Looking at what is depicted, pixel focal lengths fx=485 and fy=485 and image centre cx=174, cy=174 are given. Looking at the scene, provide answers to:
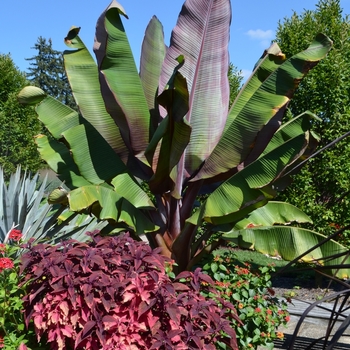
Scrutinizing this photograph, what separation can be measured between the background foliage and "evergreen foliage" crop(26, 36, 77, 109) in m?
42.6

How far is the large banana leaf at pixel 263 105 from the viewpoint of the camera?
→ 5.04 meters

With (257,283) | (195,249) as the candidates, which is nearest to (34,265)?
(257,283)

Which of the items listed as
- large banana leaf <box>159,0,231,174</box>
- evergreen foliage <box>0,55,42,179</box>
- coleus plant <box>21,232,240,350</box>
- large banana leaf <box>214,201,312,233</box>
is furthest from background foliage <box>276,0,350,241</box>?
evergreen foliage <box>0,55,42,179</box>

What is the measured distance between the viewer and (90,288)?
2.98 m

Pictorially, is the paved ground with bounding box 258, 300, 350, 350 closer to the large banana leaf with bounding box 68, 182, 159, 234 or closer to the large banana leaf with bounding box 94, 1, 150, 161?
the large banana leaf with bounding box 68, 182, 159, 234

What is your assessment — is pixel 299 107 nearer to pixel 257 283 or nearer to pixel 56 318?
pixel 257 283

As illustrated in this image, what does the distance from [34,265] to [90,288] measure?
48 cm

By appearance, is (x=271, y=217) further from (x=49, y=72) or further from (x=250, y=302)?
(x=49, y=72)

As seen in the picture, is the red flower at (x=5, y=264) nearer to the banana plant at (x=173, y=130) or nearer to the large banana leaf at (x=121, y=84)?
the banana plant at (x=173, y=130)

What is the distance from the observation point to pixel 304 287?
8.46 meters

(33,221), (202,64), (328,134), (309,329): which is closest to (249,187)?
(202,64)

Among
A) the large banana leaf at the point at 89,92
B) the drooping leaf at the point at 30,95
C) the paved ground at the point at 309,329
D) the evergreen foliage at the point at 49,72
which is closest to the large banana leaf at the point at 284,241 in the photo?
the paved ground at the point at 309,329

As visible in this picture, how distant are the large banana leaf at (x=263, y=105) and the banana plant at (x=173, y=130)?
1cm

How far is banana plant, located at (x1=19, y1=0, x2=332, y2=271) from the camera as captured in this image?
488 cm
